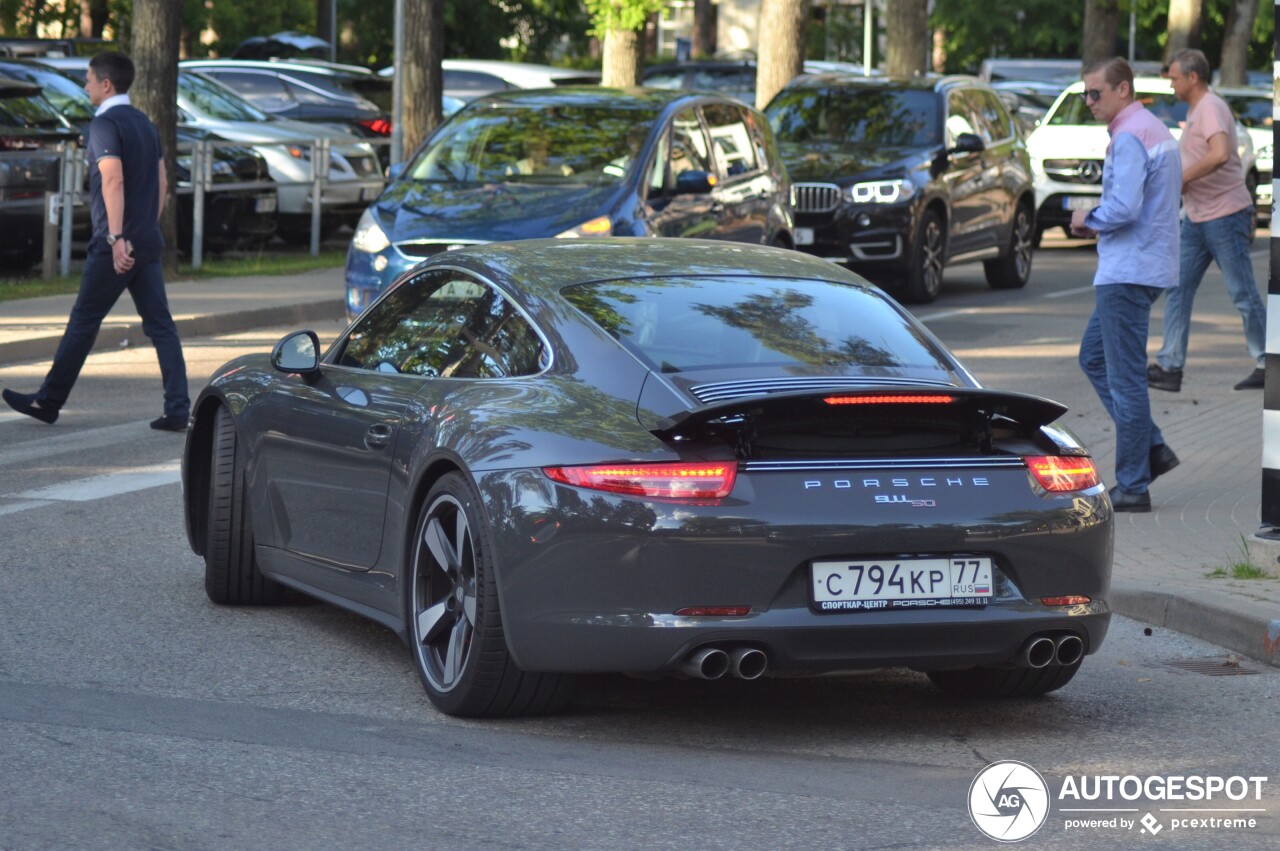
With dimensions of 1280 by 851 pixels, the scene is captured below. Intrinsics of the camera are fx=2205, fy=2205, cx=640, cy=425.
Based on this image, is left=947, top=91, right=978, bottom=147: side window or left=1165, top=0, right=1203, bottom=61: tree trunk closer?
left=947, top=91, right=978, bottom=147: side window

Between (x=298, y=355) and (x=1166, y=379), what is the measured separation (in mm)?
7517

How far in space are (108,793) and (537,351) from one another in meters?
1.82

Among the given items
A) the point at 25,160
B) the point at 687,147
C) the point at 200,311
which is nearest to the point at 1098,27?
the point at 687,147

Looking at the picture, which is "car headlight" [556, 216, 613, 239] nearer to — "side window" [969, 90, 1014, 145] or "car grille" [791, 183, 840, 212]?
"car grille" [791, 183, 840, 212]

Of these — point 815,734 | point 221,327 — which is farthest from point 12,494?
point 221,327

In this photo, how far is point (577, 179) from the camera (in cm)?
1517

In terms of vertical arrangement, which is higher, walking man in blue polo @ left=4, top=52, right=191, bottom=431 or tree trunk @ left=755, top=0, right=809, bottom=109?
tree trunk @ left=755, top=0, right=809, bottom=109

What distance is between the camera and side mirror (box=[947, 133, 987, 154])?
19.8 meters

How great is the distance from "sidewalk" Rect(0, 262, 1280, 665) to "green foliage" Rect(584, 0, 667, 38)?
6858 millimetres

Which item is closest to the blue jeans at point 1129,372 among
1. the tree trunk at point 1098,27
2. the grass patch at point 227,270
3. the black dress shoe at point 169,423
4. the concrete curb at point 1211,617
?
the concrete curb at point 1211,617

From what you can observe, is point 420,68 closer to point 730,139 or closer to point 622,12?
point 622,12

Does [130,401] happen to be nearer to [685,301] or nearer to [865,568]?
[685,301]

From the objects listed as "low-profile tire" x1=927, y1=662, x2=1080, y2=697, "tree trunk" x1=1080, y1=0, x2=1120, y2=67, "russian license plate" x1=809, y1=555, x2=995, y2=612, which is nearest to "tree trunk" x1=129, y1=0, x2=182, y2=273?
"low-profile tire" x1=927, y1=662, x2=1080, y2=697

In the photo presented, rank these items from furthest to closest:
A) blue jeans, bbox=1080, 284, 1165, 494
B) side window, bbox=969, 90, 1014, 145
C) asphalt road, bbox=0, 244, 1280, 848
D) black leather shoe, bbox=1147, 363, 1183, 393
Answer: side window, bbox=969, 90, 1014, 145 → black leather shoe, bbox=1147, 363, 1183, 393 → blue jeans, bbox=1080, 284, 1165, 494 → asphalt road, bbox=0, 244, 1280, 848
